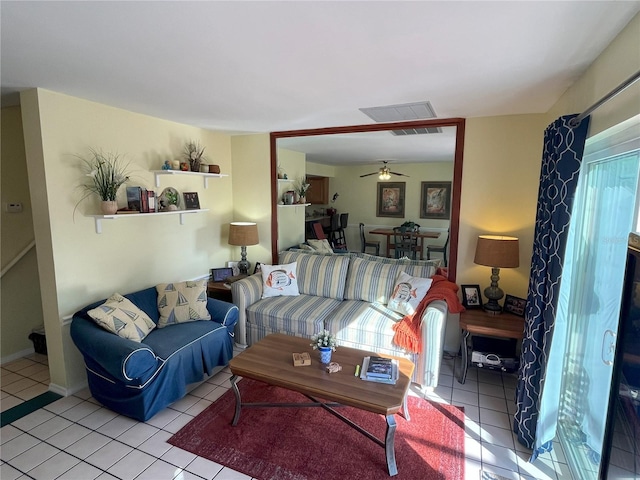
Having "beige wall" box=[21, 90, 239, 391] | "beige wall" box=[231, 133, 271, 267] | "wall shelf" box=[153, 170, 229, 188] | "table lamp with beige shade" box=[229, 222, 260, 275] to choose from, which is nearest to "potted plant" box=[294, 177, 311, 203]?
"beige wall" box=[231, 133, 271, 267]

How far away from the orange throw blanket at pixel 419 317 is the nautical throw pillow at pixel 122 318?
204 cm

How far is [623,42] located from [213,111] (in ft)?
8.88

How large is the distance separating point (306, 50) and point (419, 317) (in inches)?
86.2

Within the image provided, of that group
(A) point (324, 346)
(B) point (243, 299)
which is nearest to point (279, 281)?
(B) point (243, 299)

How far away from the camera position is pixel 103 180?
271cm

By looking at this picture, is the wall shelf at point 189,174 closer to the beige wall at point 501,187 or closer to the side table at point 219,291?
the side table at point 219,291

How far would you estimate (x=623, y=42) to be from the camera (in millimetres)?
1441

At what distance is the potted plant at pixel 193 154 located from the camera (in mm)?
3525

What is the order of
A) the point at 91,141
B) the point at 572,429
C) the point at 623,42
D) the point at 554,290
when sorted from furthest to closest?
the point at 91,141
the point at 572,429
the point at 554,290
the point at 623,42

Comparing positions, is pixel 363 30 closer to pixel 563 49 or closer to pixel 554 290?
pixel 563 49

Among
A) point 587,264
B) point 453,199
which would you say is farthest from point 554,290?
point 453,199

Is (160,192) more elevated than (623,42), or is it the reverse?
(623,42)

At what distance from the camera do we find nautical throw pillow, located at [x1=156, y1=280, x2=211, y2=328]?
2949 millimetres

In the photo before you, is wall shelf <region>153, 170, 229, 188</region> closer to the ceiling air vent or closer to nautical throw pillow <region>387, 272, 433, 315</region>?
the ceiling air vent
